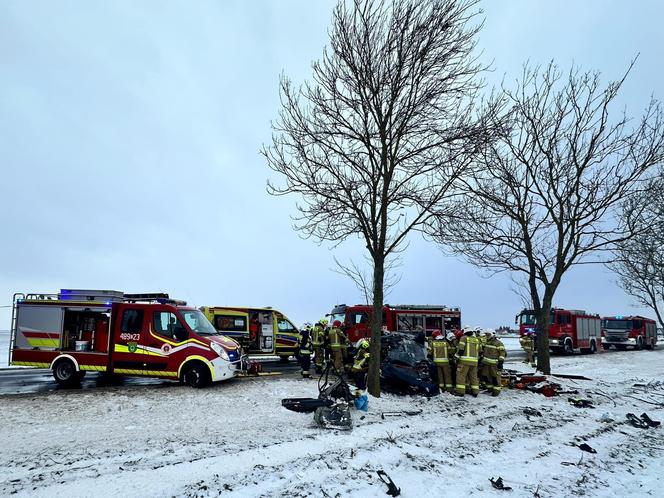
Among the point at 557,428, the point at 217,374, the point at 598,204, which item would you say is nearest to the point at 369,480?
the point at 557,428

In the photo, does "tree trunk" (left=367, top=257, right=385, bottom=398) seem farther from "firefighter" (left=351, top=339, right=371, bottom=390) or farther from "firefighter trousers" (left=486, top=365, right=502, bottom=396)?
"firefighter trousers" (left=486, top=365, right=502, bottom=396)

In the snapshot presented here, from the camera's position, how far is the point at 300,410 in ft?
27.2

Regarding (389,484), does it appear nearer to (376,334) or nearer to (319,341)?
(376,334)

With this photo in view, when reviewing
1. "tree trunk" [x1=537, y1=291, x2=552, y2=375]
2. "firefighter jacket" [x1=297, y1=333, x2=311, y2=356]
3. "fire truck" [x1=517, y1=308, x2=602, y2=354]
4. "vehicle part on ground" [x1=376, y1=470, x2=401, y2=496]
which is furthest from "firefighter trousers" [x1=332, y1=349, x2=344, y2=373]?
"fire truck" [x1=517, y1=308, x2=602, y2=354]

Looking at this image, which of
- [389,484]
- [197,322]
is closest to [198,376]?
[197,322]

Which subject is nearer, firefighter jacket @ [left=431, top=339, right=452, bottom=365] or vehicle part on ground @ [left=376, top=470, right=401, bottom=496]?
vehicle part on ground @ [left=376, top=470, right=401, bottom=496]

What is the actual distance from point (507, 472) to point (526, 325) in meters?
22.7

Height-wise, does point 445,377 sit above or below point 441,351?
below

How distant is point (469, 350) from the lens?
10.7 meters

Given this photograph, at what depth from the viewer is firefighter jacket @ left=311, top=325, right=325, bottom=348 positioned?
13.1m

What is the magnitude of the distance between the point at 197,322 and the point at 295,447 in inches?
238

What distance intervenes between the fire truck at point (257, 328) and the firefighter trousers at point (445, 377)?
8798 mm

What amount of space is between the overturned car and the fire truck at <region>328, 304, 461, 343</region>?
7.42 metres

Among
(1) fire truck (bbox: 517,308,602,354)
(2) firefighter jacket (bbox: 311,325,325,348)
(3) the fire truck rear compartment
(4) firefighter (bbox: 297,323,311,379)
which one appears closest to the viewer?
(3) the fire truck rear compartment
